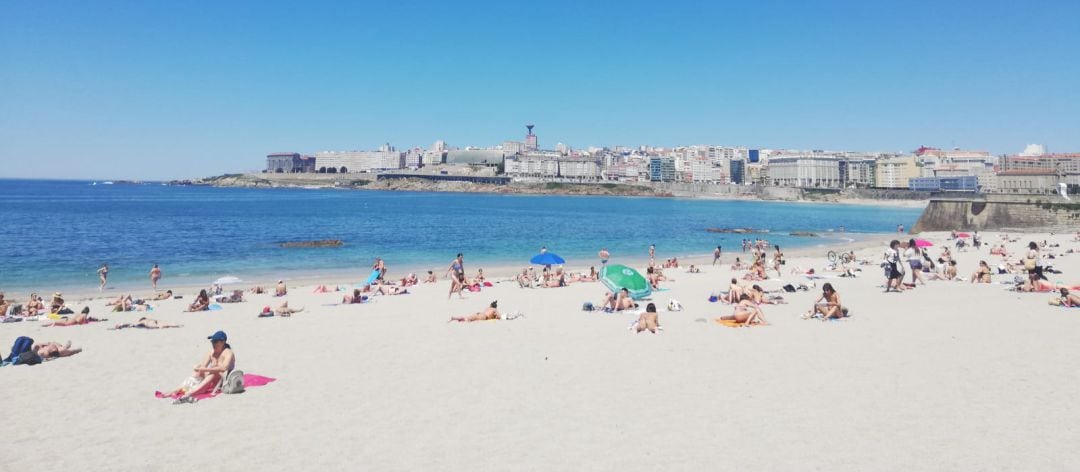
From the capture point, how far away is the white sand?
5.46 meters

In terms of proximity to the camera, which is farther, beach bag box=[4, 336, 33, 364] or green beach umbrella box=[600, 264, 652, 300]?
green beach umbrella box=[600, 264, 652, 300]

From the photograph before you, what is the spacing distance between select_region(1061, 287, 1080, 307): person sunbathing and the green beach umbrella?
7.57m

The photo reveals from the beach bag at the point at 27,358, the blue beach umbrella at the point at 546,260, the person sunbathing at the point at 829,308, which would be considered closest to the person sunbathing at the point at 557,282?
the blue beach umbrella at the point at 546,260

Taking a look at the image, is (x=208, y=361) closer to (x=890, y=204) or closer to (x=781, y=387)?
(x=781, y=387)

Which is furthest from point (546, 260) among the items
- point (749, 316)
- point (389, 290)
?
point (749, 316)

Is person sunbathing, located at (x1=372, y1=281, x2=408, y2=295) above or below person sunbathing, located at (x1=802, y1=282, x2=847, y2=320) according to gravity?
below

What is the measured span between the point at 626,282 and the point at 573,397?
7076 millimetres

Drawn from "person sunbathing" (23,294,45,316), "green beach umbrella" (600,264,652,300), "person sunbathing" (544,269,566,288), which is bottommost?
"person sunbathing" (544,269,566,288)

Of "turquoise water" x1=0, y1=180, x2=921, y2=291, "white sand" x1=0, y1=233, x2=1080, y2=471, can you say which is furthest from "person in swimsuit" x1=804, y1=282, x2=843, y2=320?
"turquoise water" x1=0, y1=180, x2=921, y2=291

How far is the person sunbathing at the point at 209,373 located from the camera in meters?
7.18

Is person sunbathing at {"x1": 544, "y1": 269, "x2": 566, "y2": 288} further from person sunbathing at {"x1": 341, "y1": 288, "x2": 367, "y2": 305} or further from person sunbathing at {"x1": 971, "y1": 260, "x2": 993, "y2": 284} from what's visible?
person sunbathing at {"x1": 971, "y1": 260, "x2": 993, "y2": 284}

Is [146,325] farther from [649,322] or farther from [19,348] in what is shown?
[649,322]

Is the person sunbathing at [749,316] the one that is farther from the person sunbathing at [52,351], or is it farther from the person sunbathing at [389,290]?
the person sunbathing at [52,351]

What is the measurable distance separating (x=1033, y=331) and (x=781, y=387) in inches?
218
